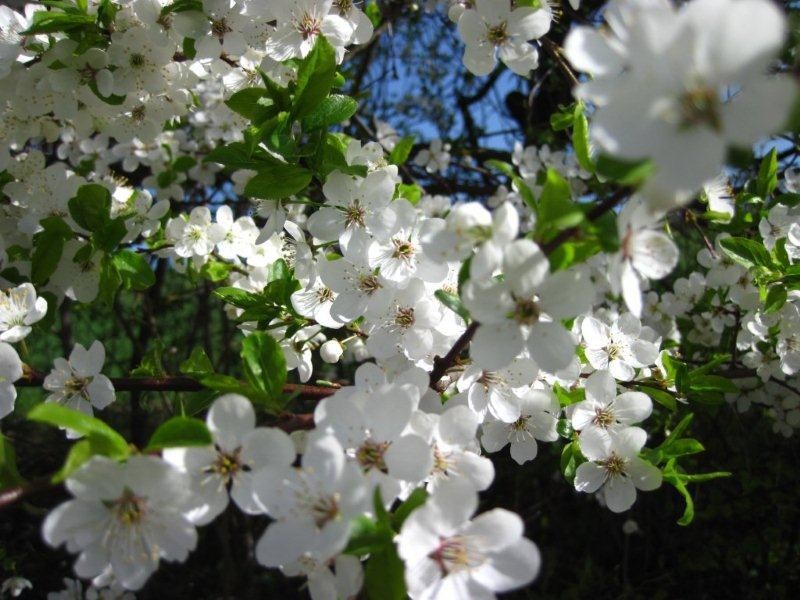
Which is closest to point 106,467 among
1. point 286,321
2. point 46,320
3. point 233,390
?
point 233,390

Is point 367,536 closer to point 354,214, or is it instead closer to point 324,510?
point 324,510

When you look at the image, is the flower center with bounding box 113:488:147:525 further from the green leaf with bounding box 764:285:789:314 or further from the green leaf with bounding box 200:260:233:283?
the green leaf with bounding box 764:285:789:314

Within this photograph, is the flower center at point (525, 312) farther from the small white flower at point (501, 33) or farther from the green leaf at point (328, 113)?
the small white flower at point (501, 33)

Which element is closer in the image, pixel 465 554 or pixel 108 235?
pixel 465 554

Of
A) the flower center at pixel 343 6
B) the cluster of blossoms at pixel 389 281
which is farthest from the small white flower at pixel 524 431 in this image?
the flower center at pixel 343 6

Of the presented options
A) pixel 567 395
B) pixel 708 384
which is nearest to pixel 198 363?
pixel 567 395

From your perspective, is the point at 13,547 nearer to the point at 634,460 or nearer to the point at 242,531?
the point at 242,531
